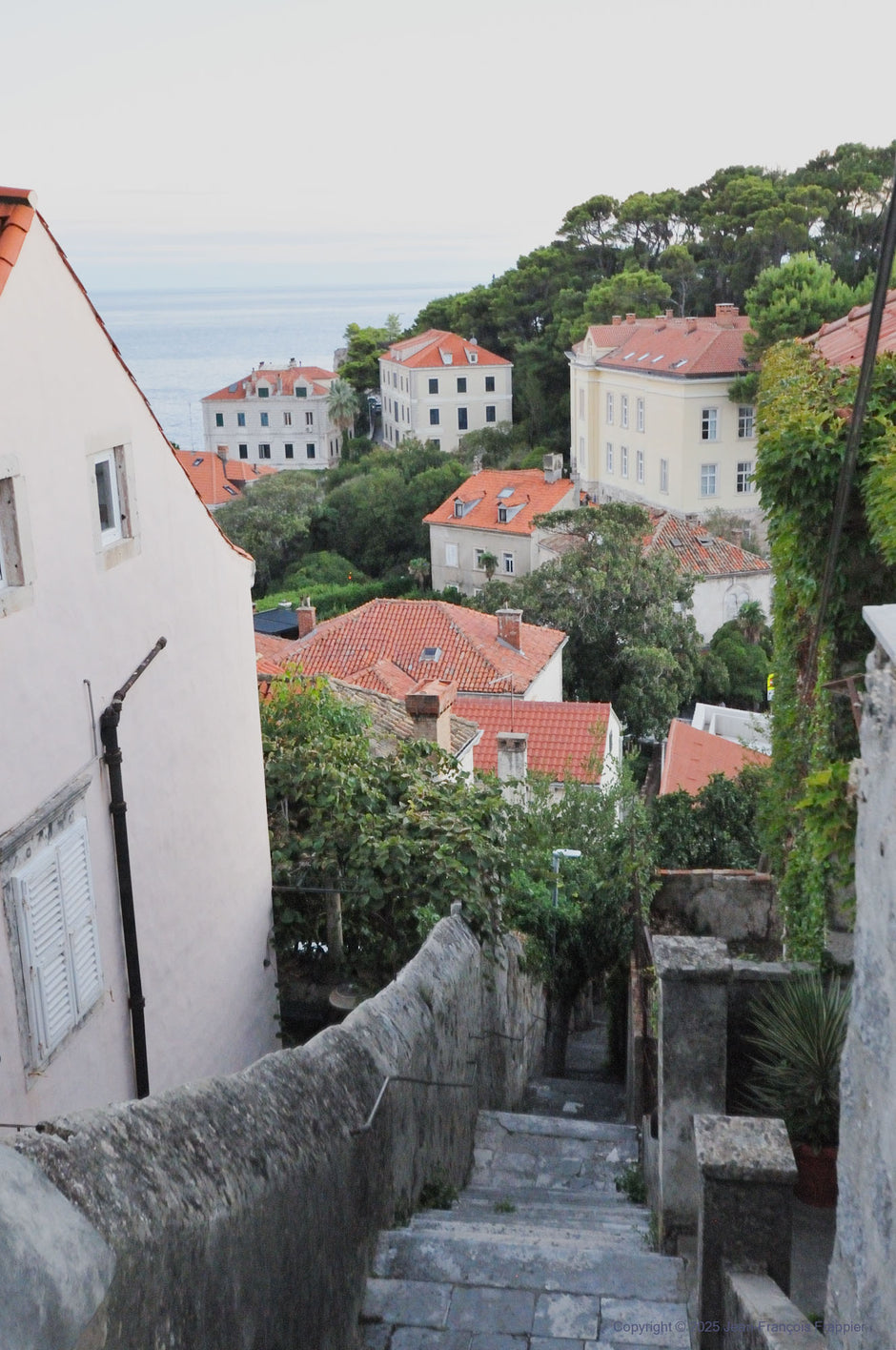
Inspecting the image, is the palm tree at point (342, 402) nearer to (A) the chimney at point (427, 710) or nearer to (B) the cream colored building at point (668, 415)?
(B) the cream colored building at point (668, 415)

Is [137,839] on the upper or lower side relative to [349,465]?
upper

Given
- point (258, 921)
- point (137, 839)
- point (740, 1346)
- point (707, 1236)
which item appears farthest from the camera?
point (258, 921)

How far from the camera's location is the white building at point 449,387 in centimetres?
8062

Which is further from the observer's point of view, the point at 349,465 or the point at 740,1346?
the point at 349,465

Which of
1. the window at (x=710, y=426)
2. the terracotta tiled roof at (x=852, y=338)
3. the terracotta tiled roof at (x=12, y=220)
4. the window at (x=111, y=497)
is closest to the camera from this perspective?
the terracotta tiled roof at (x=12, y=220)

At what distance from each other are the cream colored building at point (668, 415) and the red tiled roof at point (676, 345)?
5cm

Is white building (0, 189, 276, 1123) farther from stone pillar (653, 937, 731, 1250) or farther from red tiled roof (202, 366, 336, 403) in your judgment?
red tiled roof (202, 366, 336, 403)

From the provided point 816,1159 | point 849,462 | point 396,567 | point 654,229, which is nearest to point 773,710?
point 816,1159

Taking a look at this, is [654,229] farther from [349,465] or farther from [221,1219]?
[221,1219]

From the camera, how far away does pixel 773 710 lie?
9.94 meters

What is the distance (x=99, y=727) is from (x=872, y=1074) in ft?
15.2

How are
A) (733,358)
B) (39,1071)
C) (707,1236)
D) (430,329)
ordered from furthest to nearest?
1. (430,329)
2. (733,358)
3. (39,1071)
4. (707,1236)

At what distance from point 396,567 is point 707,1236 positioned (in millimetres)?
57517

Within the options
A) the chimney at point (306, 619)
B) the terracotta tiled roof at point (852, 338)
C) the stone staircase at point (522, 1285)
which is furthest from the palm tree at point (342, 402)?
the stone staircase at point (522, 1285)
